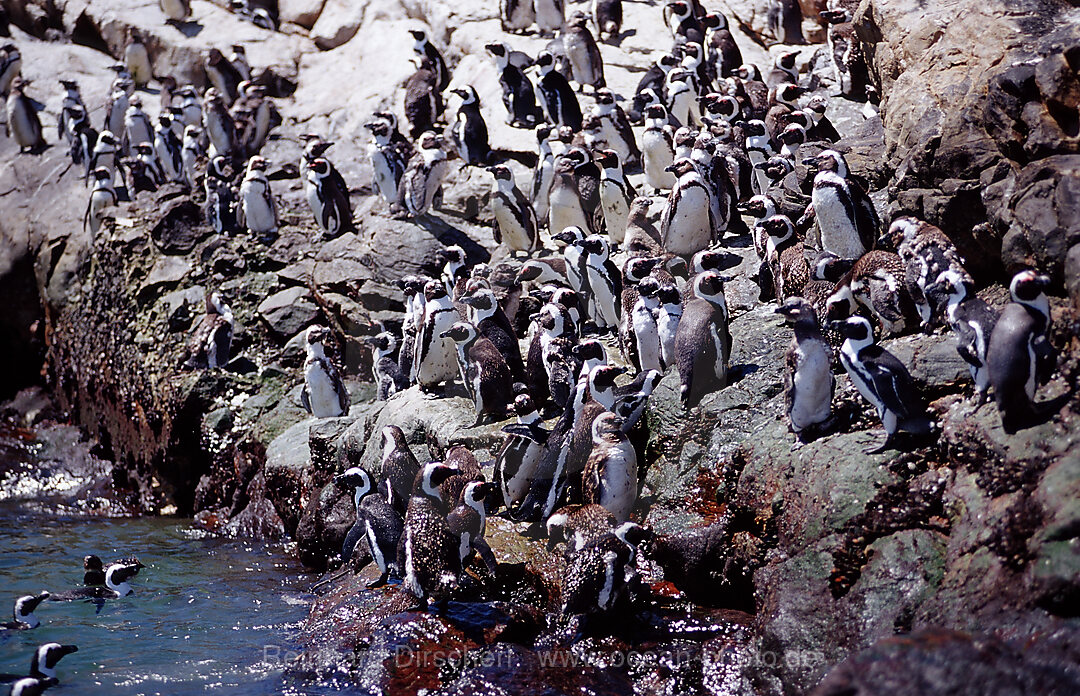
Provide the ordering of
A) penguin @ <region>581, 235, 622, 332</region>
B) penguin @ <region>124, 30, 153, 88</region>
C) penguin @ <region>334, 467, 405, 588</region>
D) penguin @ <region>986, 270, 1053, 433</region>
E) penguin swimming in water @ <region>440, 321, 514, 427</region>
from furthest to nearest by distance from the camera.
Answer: penguin @ <region>124, 30, 153, 88</region>, penguin @ <region>581, 235, 622, 332</region>, penguin swimming in water @ <region>440, 321, 514, 427</region>, penguin @ <region>334, 467, 405, 588</region>, penguin @ <region>986, 270, 1053, 433</region>

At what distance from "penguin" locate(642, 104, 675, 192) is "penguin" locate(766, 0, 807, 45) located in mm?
7765

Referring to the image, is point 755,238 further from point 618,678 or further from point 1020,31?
point 618,678

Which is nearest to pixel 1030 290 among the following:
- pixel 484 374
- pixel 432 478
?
pixel 432 478

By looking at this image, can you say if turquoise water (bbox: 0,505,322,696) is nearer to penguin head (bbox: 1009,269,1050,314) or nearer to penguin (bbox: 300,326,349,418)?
penguin (bbox: 300,326,349,418)

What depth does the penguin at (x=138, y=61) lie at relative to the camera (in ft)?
76.8

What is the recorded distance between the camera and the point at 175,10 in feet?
78.5

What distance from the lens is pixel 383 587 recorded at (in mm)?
8695

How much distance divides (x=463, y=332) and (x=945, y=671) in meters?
6.48

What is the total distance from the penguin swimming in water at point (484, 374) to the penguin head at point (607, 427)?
6.29 feet

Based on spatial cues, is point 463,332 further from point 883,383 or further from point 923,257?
point 883,383

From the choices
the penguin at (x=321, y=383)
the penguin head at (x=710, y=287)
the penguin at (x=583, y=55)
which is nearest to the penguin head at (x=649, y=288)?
the penguin head at (x=710, y=287)

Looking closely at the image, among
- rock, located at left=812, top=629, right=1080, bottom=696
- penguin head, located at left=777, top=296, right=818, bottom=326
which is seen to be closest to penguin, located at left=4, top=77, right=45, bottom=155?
penguin head, located at left=777, top=296, right=818, bottom=326

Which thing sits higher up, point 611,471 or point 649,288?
point 649,288

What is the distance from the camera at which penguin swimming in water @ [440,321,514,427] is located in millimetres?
9969
